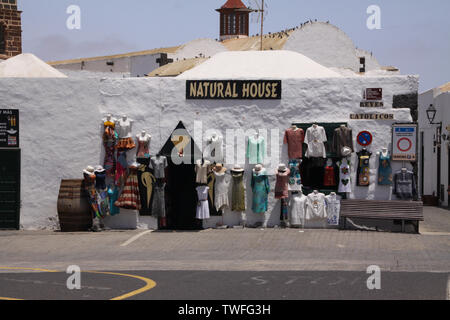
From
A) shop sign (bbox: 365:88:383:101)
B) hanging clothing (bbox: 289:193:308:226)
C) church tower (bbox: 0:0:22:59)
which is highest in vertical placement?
church tower (bbox: 0:0:22:59)

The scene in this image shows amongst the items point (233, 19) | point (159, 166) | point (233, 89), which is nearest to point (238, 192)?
point (159, 166)

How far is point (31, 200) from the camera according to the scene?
21469mm

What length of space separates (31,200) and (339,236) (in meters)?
7.80

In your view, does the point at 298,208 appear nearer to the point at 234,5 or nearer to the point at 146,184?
the point at 146,184

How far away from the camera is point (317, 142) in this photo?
20.5 meters

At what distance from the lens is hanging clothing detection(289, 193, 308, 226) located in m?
20.7

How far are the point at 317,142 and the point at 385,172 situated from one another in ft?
5.91

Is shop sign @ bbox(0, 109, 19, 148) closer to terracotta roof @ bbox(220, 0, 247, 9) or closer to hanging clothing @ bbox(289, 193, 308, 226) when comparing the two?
hanging clothing @ bbox(289, 193, 308, 226)

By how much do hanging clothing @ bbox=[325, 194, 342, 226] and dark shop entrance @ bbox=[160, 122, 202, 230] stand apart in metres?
3.19

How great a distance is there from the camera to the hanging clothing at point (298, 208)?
20.7 metres

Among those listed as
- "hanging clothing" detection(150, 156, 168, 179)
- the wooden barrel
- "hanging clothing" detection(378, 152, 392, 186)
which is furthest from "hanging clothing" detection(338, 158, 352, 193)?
the wooden barrel

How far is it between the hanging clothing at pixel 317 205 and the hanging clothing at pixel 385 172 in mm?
1459
